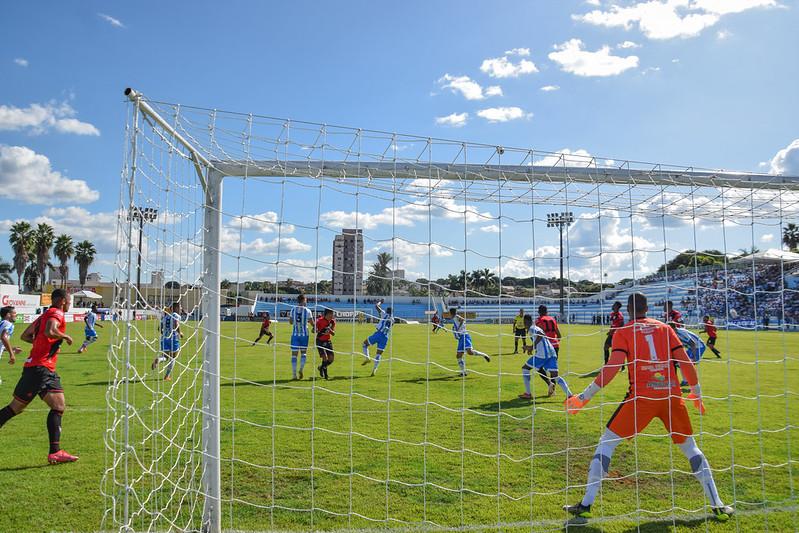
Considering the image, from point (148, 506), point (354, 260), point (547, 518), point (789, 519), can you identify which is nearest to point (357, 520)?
point (547, 518)

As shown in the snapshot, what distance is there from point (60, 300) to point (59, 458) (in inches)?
71.2

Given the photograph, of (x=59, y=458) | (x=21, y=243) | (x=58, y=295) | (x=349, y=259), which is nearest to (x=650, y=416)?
(x=349, y=259)

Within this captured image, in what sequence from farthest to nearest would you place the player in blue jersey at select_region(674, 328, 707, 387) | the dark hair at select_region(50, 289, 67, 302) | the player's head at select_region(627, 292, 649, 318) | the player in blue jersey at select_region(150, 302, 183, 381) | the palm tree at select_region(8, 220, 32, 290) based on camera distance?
the palm tree at select_region(8, 220, 32, 290) → the player in blue jersey at select_region(674, 328, 707, 387) → the dark hair at select_region(50, 289, 67, 302) → the player's head at select_region(627, 292, 649, 318) → the player in blue jersey at select_region(150, 302, 183, 381)

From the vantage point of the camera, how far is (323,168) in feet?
14.7

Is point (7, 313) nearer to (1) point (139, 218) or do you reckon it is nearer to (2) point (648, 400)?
(1) point (139, 218)

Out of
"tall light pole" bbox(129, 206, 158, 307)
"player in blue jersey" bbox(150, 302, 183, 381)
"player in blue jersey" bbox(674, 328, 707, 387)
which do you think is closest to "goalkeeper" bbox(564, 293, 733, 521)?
"player in blue jersey" bbox(150, 302, 183, 381)

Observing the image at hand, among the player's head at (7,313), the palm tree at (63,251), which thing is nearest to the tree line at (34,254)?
the palm tree at (63,251)

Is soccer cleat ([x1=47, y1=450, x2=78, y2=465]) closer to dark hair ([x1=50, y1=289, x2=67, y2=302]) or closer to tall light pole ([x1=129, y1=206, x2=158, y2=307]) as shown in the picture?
dark hair ([x1=50, y1=289, x2=67, y2=302])

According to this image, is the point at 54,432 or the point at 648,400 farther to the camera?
the point at 54,432

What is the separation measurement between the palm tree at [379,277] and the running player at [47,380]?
12.1 feet

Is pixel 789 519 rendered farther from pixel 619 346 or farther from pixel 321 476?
pixel 321 476

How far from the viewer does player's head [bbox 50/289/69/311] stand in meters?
5.91

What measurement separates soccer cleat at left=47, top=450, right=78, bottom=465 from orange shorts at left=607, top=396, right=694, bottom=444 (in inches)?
224

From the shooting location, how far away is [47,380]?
5.71 m
